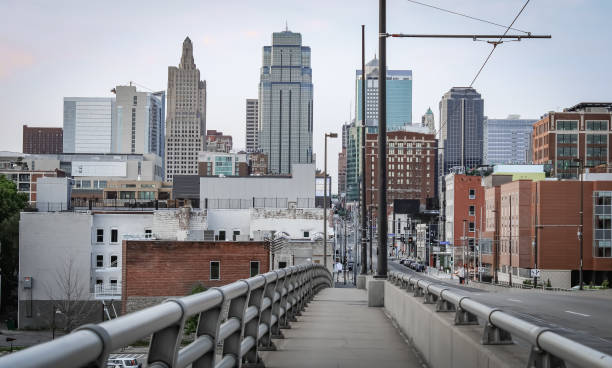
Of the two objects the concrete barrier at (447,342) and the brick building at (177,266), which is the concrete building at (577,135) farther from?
the concrete barrier at (447,342)

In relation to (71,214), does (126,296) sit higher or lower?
lower

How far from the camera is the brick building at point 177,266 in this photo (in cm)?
5169

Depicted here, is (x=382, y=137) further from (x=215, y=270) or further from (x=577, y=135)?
(x=577, y=135)

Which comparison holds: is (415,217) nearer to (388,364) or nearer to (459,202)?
(459,202)

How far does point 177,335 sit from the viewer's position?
456 centimetres

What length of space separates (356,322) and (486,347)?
8.87 m

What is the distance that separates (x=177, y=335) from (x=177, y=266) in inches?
1906

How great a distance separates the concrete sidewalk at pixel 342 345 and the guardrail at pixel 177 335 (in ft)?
1.95

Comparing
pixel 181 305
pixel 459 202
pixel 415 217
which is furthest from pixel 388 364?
pixel 415 217

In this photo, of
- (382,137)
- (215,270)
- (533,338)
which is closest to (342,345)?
(533,338)

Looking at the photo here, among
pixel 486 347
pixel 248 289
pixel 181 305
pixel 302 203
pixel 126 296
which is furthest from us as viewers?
pixel 302 203

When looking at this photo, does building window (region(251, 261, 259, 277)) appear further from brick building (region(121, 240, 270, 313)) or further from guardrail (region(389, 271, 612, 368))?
guardrail (region(389, 271, 612, 368))

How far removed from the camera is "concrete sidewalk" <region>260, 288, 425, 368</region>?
9328mm

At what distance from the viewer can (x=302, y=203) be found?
288 feet
